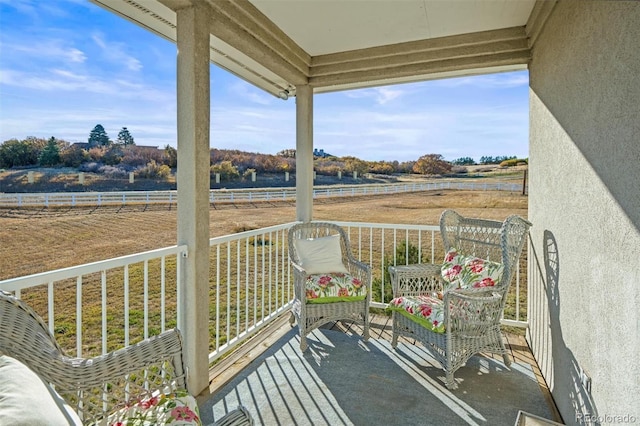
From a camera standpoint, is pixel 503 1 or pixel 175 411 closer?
pixel 175 411

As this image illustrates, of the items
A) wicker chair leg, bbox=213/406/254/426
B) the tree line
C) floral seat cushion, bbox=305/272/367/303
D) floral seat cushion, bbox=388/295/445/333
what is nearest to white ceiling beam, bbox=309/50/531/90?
the tree line

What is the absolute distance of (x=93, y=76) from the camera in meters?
4.07

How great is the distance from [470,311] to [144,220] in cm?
337

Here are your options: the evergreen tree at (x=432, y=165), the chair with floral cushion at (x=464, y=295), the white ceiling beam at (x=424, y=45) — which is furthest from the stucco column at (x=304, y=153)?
the evergreen tree at (x=432, y=165)

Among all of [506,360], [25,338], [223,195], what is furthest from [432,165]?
[25,338]

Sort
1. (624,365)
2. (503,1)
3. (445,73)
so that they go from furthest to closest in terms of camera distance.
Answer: (445,73) → (503,1) → (624,365)

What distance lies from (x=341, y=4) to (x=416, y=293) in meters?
2.70

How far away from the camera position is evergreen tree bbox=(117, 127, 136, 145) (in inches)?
135

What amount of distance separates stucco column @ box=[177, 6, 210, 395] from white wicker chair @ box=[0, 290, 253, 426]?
85 cm

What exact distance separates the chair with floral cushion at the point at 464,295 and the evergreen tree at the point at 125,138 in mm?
2975

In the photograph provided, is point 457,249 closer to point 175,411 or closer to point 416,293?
point 416,293

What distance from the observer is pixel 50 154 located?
271cm

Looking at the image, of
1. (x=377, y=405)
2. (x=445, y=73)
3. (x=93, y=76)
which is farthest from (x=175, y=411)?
(x=93, y=76)

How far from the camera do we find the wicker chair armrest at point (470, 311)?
8.63 feet
